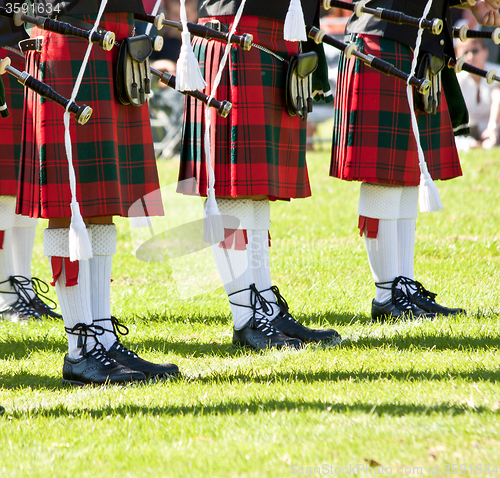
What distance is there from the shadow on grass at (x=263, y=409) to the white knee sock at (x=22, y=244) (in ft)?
4.51

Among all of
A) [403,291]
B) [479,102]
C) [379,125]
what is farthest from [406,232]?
[479,102]

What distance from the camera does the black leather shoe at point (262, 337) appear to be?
97.6 inches

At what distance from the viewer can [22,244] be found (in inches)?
126

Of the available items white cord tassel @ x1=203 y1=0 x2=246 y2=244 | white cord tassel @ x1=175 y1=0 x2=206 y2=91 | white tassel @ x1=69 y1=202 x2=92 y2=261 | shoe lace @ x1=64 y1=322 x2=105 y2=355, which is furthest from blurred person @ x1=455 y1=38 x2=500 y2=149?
white tassel @ x1=69 y1=202 x2=92 y2=261

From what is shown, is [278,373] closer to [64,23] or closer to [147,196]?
[147,196]

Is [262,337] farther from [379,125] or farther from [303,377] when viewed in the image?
[379,125]

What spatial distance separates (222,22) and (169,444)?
1.52 meters

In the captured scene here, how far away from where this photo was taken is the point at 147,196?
2258 mm

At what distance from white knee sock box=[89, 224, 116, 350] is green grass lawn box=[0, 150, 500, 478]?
23 cm

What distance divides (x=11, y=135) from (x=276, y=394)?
175 centimetres

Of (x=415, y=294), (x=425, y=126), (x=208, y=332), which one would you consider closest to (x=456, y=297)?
(x=415, y=294)

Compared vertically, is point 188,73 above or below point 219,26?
below

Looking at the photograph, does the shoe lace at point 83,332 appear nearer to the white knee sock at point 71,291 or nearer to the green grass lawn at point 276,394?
the white knee sock at point 71,291

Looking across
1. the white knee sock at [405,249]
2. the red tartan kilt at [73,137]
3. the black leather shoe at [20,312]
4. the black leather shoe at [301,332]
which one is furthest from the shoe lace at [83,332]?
the white knee sock at [405,249]
